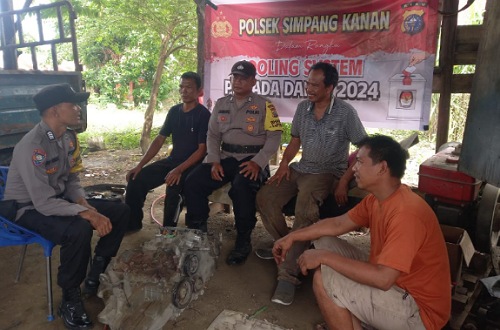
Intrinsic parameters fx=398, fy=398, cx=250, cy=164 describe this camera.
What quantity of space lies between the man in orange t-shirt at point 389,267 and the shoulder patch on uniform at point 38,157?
5.93ft

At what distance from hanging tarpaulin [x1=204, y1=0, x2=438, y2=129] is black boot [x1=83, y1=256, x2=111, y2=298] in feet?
8.41

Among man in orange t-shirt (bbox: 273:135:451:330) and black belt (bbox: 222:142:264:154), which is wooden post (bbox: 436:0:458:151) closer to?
black belt (bbox: 222:142:264:154)

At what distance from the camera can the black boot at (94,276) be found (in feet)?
9.66

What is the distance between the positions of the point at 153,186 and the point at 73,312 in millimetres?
1670

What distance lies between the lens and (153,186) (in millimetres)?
4062

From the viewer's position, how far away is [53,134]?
2.77 metres

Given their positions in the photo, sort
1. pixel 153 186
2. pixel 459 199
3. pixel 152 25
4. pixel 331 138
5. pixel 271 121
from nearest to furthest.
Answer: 1. pixel 459 199
2. pixel 331 138
3. pixel 271 121
4. pixel 153 186
5. pixel 152 25

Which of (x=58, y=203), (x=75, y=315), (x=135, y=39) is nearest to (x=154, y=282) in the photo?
(x=75, y=315)

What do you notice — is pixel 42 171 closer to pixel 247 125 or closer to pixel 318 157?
pixel 247 125

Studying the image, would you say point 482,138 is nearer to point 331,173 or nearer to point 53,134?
point 331,173

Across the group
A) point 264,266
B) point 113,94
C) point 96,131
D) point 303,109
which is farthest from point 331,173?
point 113,94

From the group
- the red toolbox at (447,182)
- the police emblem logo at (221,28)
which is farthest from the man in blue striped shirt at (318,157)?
the police emblem logo at (221,28)

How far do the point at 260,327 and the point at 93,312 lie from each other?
1169 mm

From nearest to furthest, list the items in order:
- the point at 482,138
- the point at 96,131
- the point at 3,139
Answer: the point at 482,138 < the point at 3,139 < the point at 96,131
